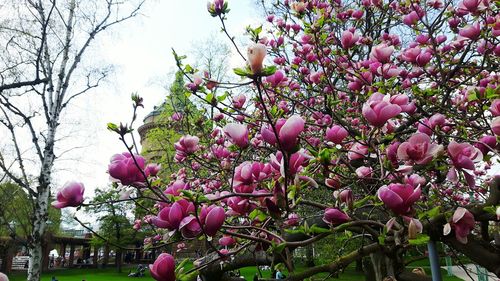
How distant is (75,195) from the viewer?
1332 millimetres

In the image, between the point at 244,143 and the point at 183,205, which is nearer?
the point at 183,205

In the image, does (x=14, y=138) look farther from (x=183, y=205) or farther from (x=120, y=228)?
(x=120, y=228)

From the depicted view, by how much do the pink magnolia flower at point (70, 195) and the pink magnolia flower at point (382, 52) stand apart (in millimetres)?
1772

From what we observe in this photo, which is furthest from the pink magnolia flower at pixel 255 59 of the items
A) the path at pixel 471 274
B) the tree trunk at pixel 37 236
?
the tree trunk at pixel 37 236

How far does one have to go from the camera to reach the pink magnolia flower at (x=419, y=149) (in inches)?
→ 49.3

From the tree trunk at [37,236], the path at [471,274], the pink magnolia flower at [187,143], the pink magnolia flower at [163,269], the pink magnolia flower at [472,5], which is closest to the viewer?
the pink magnolia flower at [163,269]

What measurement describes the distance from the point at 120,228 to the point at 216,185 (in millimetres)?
29029

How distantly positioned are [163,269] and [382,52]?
5.89 feet

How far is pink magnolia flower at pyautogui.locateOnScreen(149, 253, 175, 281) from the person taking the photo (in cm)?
107

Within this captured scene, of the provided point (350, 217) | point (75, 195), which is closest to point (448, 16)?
point (350, 217)

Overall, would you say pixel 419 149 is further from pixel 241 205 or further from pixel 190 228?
pixel 190 228

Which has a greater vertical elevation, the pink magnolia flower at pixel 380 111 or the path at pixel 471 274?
the pink magnolia flower at pixel 380 111

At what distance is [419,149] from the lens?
125 centimetres

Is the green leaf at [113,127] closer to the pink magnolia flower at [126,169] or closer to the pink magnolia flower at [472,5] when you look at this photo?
the pink magnolia flower at [126,169]
